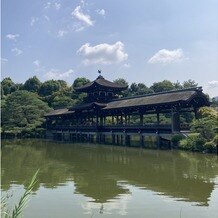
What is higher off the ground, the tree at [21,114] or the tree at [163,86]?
the tree at [163,86]

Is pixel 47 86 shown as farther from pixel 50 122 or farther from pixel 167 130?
pixel 167 130

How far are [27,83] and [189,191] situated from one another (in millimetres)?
76228

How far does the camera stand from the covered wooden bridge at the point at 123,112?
2969 centimetres

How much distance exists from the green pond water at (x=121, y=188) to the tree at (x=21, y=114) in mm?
29873

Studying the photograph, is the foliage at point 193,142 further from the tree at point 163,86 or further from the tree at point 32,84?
the tree at point 32,84

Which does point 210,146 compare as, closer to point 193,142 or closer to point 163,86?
point 193,142

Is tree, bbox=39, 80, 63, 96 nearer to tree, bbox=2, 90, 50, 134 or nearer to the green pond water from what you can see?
tree, bbox=2, 90, 50, 134

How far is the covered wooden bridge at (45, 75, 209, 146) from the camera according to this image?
2969 centimetres

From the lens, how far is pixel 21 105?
171 ft

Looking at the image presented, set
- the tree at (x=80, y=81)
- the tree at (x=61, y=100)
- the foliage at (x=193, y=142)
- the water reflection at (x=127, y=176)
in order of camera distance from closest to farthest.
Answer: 1. the water reflection at (x=127, y=176)
2. the foliage at (x=193, y=142)
3. the tree at (x=61, y=100)
4. the tree at (x=80, y=81)

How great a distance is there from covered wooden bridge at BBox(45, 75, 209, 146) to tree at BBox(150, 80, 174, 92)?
16.0 m

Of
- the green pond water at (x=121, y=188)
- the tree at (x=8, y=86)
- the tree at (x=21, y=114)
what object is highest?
the tree at (x=8, y=86)

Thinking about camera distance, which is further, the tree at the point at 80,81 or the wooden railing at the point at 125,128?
the tree at the point at 80,81

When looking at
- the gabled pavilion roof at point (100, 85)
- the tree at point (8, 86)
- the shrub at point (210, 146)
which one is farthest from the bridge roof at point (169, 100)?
the tree at point (8, 86)
